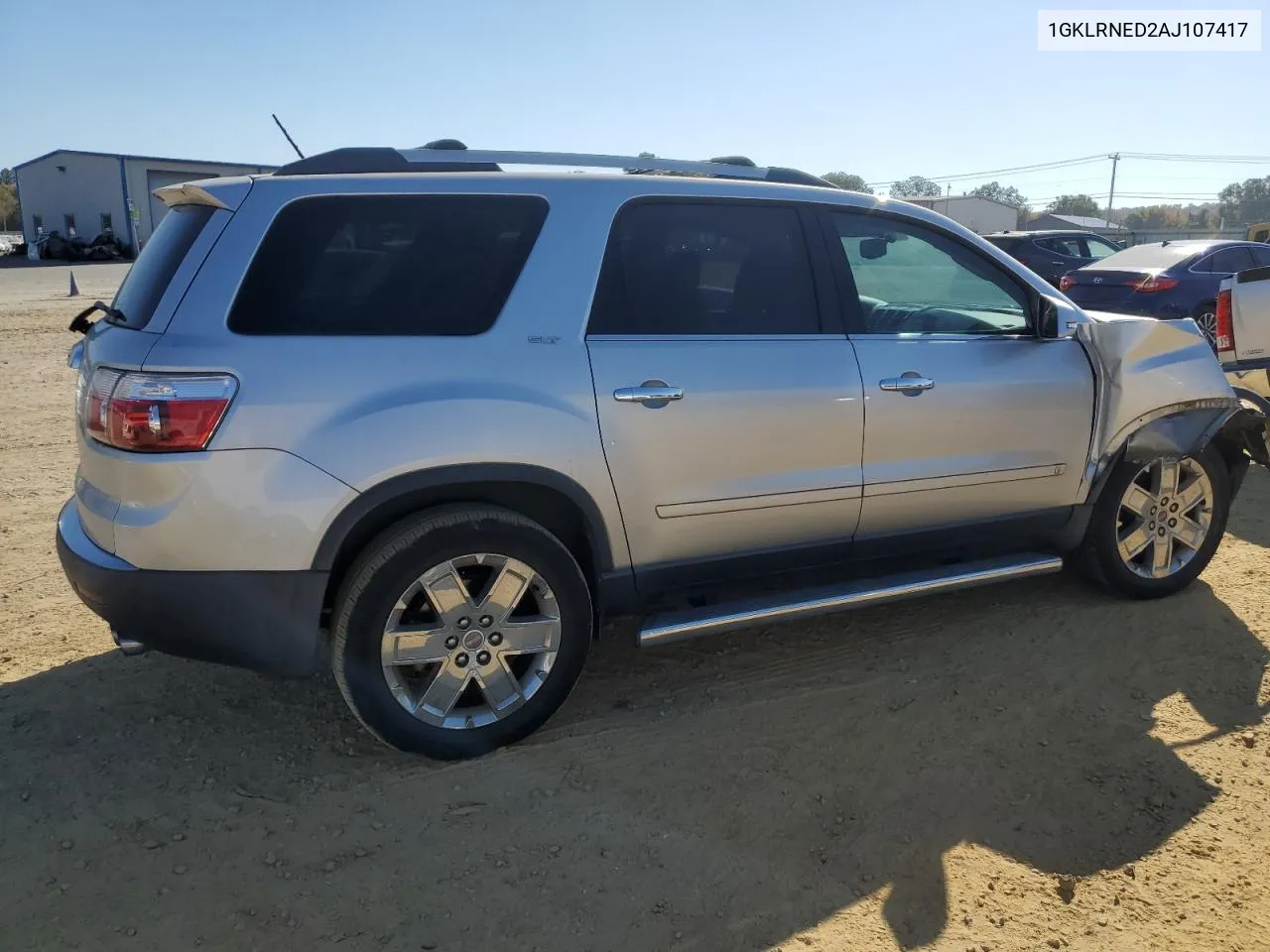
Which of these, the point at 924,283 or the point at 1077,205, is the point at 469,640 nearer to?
the point at 924,283

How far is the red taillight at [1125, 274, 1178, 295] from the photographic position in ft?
35.8

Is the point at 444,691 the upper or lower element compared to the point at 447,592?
lower

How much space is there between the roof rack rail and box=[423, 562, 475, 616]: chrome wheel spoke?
4.39ft

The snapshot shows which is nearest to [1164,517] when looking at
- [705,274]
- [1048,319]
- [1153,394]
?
[1153,394]

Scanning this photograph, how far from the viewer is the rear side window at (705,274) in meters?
3.31

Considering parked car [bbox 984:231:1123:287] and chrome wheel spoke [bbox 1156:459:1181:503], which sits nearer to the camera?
chrome wheel spoke [bbox 1156:459:1181:503]

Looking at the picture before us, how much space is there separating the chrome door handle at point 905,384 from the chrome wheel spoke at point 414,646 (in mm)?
1873

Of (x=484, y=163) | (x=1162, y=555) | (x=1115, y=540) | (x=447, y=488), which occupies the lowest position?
(x=1162, y=555)

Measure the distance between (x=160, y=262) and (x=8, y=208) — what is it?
97.9m

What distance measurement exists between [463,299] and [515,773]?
1561mm

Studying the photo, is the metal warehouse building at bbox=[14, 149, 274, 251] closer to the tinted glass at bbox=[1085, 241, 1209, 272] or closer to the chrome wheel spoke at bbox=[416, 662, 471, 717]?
the tinted glass at bbox=[1085, 241, 1209, 272]

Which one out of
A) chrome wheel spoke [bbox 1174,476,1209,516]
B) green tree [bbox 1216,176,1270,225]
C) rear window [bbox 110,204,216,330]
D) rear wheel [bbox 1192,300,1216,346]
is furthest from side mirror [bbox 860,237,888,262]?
green tree [bbox 1216,176,1270,225]

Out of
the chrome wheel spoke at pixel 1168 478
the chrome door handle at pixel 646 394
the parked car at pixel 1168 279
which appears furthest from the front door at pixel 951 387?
the parked car at pixel 1168 279

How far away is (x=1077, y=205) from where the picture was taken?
80.8m
